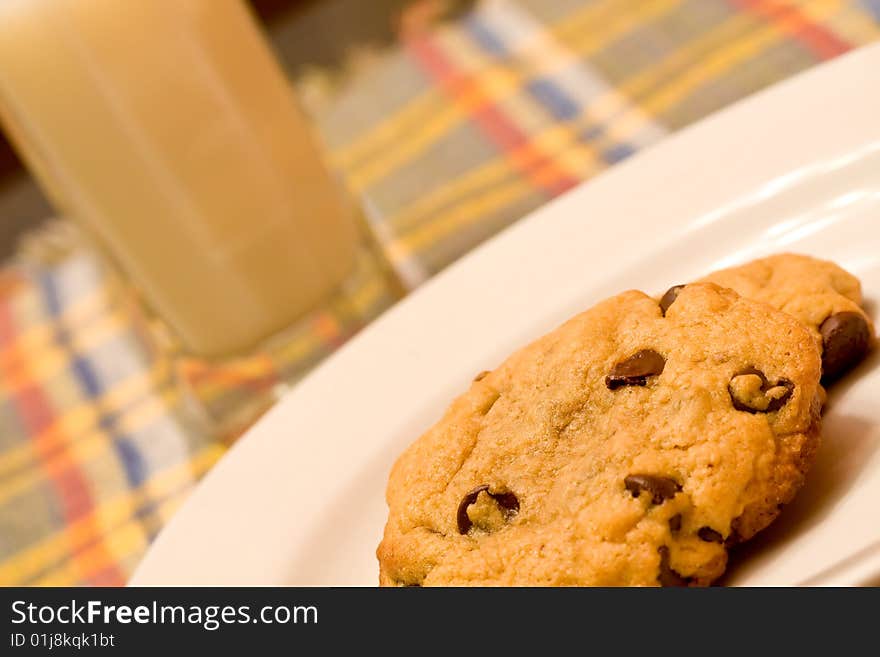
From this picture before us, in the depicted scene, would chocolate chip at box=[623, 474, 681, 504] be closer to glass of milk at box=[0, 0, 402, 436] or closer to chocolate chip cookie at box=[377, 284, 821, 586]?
chocolate chip cookie at box=[377, 284, 821, 586]

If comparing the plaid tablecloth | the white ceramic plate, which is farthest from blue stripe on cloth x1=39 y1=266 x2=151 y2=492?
the white ceramic plate

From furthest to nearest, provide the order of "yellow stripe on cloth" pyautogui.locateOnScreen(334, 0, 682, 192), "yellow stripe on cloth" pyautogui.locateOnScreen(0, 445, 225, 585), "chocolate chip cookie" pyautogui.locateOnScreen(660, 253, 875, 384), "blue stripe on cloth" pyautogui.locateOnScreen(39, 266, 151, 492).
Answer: "yellow stripe on cloth" pyautogui.locateOnScreen(334, 0, 682, 192) < "blue stripe on cloth" pyautogui.locateOnScreen(39, 266, 151, 492) < "yellow stripe on cloth" pyautogui.locateOnScreen(0, 445, 225, 585) < "chocolate chip cookie" pyautogui.locateOnScreen(660, 253, 875, 384)

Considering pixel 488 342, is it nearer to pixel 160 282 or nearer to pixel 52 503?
pixel 160 282

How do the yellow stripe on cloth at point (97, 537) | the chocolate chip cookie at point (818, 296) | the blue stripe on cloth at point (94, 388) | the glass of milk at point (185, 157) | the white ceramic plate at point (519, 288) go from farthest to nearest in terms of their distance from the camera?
the blue stripe on cloth at point (94, 388) → the yellow stripe on cloth at point (97, 537) → the glass of milk at point (185, 157) → the white ceramic plate at point (519, 288) → the chocolate chip cookie at point (818, 296)

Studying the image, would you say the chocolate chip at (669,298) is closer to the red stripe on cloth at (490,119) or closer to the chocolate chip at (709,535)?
the chocolate chip at (709,535)

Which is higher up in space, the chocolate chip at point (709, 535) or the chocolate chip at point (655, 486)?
the chocolate chip at point (655, 486)

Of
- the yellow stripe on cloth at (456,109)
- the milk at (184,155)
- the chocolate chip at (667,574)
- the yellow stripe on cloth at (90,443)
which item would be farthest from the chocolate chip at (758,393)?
the yellow stripe on cloth at (456,109)

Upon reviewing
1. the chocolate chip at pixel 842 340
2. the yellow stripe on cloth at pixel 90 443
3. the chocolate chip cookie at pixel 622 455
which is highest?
the chocolate chip cookie at pixel 622 455
